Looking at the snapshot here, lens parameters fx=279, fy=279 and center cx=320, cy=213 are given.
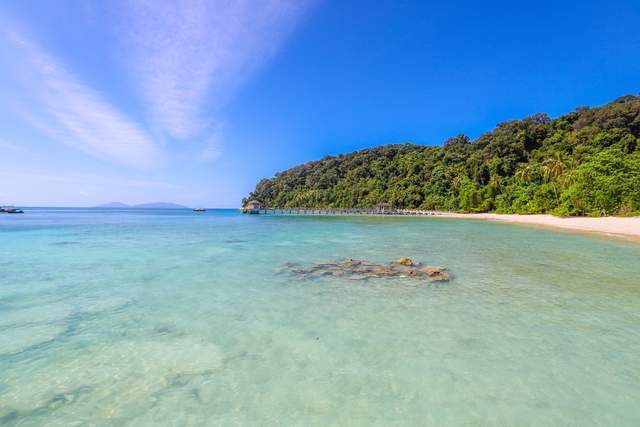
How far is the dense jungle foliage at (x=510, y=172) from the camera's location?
2942 cm

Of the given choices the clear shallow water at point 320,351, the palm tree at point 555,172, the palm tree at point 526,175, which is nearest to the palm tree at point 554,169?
the palm tree at point 555,172

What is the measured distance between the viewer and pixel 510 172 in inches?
2264

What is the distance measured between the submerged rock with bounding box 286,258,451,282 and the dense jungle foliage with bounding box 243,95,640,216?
3053 cm

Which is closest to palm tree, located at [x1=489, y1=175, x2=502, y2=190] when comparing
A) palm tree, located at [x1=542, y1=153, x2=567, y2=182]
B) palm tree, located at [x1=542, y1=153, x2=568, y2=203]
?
palm tree, located at [x1=542, y1=153, x2=568, y2=203]

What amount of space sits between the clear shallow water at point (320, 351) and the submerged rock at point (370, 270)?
58 cm

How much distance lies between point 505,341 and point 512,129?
82278 mm

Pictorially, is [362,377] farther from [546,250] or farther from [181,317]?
[546,250]

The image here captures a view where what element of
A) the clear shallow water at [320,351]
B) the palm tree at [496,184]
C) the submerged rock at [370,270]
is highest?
the palm tree at [496,184]

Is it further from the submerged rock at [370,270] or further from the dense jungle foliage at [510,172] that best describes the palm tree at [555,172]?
the submerged rock at [370,270]

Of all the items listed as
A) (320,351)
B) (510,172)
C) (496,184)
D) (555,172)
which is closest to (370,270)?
(320,351)

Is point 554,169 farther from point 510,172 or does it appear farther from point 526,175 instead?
point 510,172

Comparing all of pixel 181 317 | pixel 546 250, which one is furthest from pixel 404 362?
pixel 546 250

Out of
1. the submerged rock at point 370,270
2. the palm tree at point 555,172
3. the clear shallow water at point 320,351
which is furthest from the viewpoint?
the palm tree at point 555,172

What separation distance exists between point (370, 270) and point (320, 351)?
206 inches
